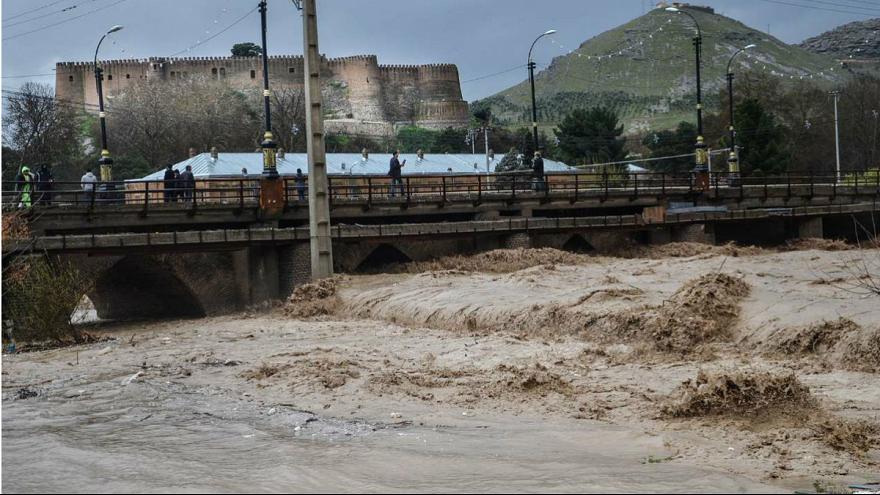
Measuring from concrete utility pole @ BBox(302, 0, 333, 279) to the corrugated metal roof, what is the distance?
89.2 feet

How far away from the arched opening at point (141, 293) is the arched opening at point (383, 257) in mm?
5897

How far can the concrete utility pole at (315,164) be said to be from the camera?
99.0 ft

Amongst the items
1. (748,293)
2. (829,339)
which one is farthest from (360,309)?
(829,339)

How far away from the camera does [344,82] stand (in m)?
115

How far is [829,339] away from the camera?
15.5 meters

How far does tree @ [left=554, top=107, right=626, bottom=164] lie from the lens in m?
90.1

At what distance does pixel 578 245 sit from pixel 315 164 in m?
13.2

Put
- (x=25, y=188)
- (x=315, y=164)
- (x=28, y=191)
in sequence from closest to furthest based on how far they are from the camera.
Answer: (x=28, y=191) → (x=315, y=164) → (x=25, y=188)

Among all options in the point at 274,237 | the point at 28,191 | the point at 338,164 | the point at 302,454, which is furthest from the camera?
the point at 338,164

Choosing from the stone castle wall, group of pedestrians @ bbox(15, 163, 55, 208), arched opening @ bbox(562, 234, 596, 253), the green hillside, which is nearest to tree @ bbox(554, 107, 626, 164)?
the stone castle wall

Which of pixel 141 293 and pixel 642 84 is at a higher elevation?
pixel 642 84

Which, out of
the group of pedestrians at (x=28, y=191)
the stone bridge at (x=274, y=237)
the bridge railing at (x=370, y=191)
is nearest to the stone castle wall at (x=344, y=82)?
the bridge railing at (x=370, y=191)

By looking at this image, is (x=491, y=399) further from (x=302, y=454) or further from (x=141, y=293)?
(x=141, y=293)

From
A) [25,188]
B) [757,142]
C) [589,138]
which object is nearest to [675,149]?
[589,138]
